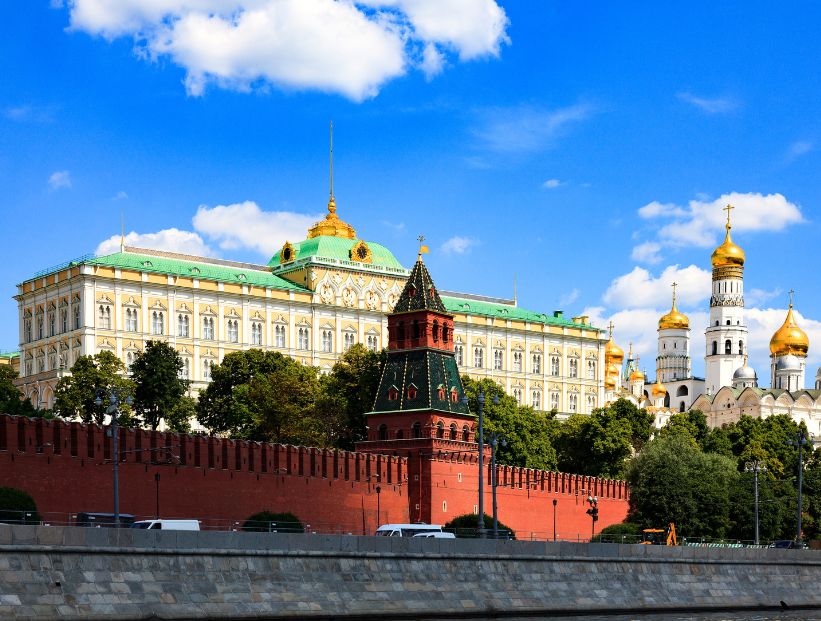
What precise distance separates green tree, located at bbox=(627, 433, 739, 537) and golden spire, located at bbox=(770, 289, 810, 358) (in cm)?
10541

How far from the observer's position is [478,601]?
51.0 metres

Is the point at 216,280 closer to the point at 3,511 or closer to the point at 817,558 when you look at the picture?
the point at 817,558

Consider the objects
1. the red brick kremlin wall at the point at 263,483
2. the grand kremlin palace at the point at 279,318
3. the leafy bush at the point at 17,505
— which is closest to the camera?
the leafy bush at the point at 17,505

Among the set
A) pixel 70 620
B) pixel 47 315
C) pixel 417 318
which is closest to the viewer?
pixel 70 620

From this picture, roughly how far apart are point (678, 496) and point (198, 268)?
52725mm

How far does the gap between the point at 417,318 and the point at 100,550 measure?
136 ft

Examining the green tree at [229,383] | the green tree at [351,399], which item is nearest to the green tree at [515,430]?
the green tree at [351,399]

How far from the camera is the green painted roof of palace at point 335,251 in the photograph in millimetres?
138875

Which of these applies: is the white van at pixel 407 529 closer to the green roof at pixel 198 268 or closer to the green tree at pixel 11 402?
the green tree at pixel 11 402

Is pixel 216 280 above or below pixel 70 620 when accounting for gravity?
above

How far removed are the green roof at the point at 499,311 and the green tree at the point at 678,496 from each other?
55570mm

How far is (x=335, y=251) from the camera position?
139625mm

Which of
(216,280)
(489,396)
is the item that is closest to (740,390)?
(216,280)

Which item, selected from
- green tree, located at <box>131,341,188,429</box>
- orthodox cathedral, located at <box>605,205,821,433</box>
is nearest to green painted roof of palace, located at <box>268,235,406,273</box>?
green tree, located at <box>131,341,188,429</box>
